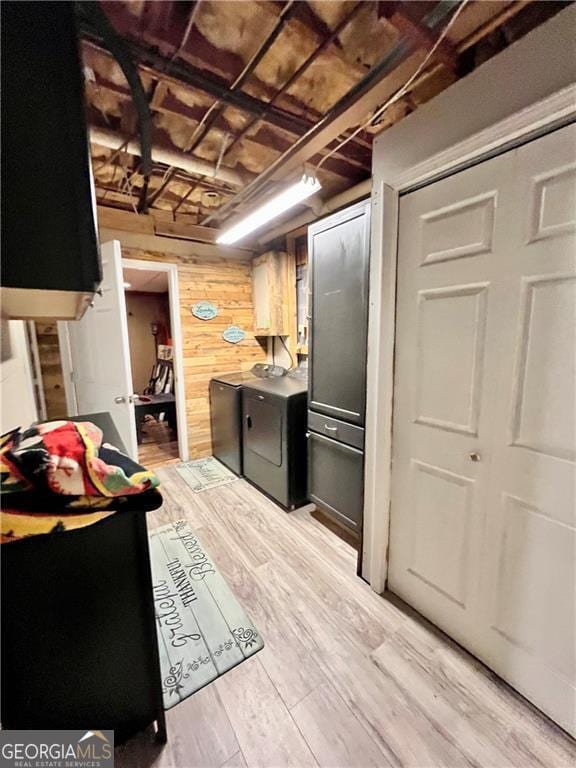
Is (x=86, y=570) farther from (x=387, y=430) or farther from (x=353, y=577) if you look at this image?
(x=353, y=577)

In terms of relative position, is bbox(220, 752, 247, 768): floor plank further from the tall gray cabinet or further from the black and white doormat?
the tall gray cabinet

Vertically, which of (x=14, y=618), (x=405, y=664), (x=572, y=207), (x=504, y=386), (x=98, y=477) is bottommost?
(x=405, y=664)

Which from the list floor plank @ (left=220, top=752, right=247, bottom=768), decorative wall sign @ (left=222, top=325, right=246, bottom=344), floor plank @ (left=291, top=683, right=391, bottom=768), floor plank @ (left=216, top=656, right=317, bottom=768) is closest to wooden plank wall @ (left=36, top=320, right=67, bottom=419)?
decorative wall sign @ (left=222, top=325, right=246, bottom=344)

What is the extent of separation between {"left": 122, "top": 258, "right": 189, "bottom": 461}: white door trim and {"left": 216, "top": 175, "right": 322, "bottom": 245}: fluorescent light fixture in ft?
2.72

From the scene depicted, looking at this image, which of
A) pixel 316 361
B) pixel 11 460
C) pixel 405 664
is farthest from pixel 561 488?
pixel 11 460

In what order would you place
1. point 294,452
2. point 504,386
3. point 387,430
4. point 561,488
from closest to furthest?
point 561,488
point 504,386
point 387,430
point 294,452

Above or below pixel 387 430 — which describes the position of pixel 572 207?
above

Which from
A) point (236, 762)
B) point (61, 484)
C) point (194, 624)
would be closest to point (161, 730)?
point (236, 762)

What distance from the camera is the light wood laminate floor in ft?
3.60

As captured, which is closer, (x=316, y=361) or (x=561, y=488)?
(x=561, y=488)

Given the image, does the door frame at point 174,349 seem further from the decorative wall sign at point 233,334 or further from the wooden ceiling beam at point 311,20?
the wooden ceiling beam at point 311,20

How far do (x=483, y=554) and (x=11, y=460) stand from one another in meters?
1.71

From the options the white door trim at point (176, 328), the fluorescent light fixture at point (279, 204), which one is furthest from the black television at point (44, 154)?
the white door trim at point (176, 328)

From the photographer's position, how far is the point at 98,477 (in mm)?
841
